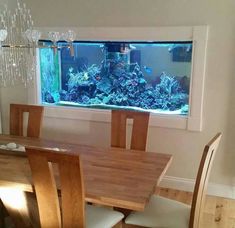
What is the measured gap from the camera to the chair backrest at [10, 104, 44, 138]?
9.94 ft

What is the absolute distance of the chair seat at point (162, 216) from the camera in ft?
6.66

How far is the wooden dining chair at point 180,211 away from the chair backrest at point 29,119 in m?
1.42

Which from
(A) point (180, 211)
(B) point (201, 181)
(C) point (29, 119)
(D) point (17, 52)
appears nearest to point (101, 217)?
(A) point (180, 211)

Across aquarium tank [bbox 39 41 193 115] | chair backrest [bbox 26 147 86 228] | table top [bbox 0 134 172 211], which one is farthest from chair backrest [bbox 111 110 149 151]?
chair backrest [bbox 26 147 86 228]

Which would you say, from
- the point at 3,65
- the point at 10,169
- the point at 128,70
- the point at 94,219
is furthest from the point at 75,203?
the point at 128,70

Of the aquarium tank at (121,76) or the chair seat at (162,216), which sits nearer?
the chair seat at (162,216)

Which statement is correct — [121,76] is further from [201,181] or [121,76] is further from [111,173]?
[201,181]

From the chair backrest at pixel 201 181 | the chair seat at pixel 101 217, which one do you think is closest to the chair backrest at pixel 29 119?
the chair seat at pixel 101 217

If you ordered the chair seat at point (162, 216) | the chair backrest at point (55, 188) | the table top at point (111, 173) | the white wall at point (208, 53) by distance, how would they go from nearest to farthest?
the chair backrest at point (55, 188), the table top at point (111, 173), the chair seat at point (162, 216), the white wall at point (208, 53)

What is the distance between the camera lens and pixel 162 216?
210 centimetres

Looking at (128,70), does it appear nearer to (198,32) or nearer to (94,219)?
(198,32)

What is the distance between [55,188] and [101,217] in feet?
1.64

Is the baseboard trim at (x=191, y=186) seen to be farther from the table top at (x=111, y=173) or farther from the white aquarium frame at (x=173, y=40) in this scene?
→ the table top at (x=111, y=173)

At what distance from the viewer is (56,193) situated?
1771 mm
